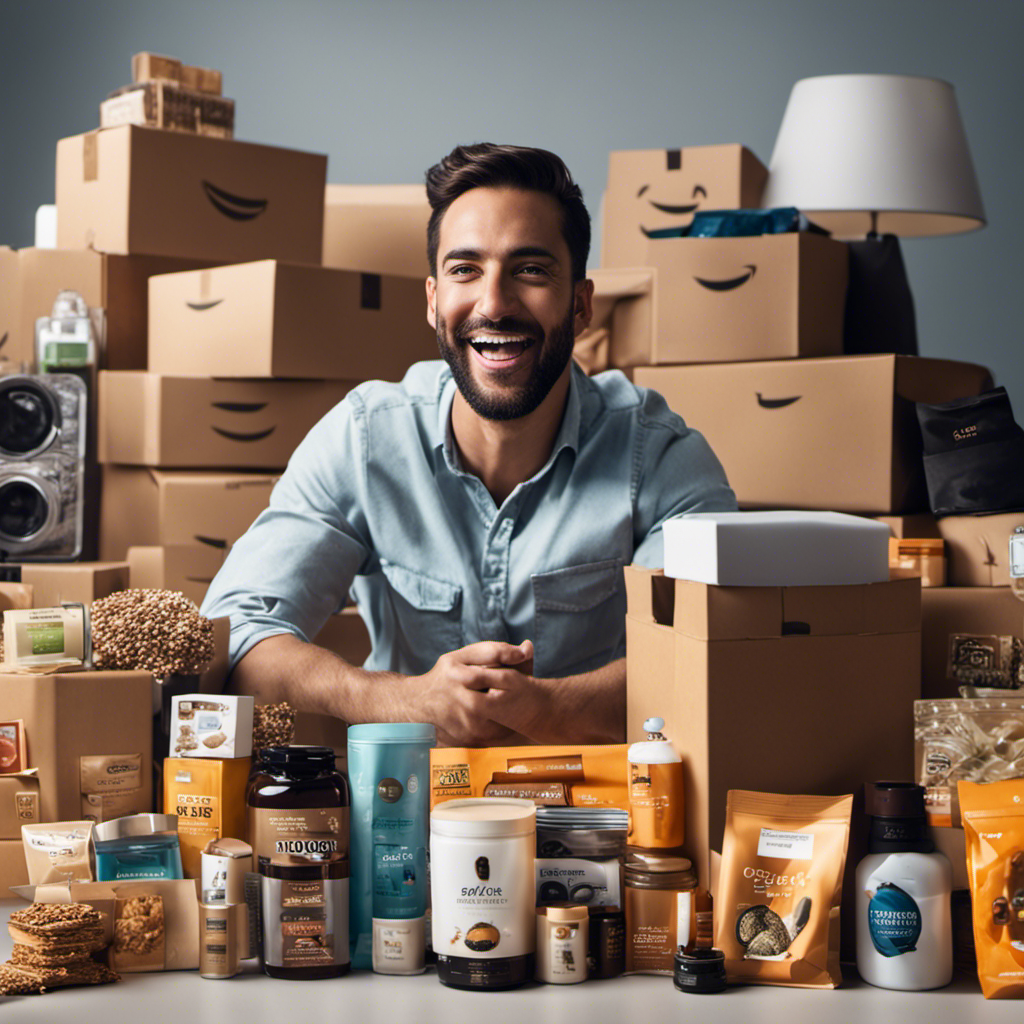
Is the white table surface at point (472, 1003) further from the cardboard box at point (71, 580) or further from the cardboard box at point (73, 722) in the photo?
the cardboard box at point (71, 580)

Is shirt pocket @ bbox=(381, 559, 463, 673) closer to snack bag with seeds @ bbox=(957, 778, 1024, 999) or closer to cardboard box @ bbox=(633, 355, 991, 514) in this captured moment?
cardboard box @ bbox=(633, 355, 991, 514)

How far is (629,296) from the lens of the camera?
93.7 inches

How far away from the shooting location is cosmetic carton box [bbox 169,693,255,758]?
3.38ft

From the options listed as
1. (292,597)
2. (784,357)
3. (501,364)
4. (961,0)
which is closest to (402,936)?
(292,597)

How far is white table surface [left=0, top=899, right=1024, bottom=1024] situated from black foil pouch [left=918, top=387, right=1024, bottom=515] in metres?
1.05

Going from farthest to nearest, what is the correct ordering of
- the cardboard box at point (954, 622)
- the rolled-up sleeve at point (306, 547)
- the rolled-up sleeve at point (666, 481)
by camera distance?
the rolled-up sleeve at point (666, 481) → the rolled-up sleeve at point (306, 547) → the cardboard box at point (954, 622)

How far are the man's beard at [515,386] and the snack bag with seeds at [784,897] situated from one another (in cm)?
91

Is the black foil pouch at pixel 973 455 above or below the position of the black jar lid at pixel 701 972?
above

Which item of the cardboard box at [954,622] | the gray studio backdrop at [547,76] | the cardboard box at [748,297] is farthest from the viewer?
the gray studio backdrop at [547,76]

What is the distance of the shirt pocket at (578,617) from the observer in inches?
70.4

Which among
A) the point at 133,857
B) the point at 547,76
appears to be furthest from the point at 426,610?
the point at 547,76

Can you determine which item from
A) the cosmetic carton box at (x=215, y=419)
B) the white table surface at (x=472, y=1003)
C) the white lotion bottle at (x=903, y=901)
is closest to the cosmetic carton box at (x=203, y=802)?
the white table surface at (x=472, y=1003)

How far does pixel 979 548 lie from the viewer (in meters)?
1.80

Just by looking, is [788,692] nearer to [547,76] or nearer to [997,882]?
[997,882]
